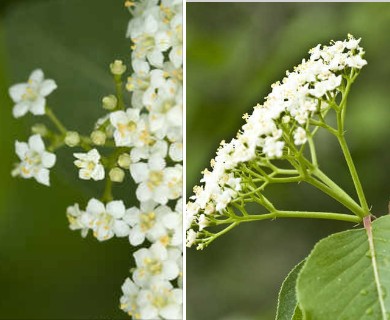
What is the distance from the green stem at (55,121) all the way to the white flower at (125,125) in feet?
0.20

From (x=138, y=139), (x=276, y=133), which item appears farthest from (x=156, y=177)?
(x=276, y=133)

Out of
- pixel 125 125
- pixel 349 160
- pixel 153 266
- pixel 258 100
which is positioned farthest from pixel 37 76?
pixel 258 100

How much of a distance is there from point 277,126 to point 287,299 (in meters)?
0.22

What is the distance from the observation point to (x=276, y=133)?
83 centimetres

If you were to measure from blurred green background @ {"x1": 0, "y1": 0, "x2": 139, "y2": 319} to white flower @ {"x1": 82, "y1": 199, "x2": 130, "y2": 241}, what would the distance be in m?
0.01

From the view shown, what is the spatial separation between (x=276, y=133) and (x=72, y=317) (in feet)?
1.11

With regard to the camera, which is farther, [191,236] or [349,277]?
[191,236]

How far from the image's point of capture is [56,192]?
908 mm

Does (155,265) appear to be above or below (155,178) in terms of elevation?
below

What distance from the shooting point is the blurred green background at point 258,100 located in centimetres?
159

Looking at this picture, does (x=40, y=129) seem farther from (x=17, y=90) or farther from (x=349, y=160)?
(x=349, y=160)

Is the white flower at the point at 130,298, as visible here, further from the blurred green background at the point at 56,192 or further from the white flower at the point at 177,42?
the white flower at the point at 177,42

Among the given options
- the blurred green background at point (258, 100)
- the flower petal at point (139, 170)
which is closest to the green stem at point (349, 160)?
the flower petal at point (139, 170)

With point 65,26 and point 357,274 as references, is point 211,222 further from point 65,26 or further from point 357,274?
point 65,26
